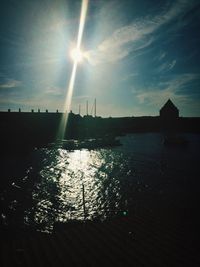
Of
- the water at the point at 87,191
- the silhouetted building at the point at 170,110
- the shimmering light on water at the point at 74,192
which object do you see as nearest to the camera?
the water at the point at 87,191

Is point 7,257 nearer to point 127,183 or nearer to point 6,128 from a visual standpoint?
point 127,183

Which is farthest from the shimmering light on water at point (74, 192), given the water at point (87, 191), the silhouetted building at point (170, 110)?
the silhouetted building at point (170, 110)

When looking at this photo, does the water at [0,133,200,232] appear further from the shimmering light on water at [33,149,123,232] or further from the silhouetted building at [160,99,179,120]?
the silhouetted building at [160,99,179,120]

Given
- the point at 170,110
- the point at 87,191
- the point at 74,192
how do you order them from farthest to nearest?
the point at 170,110
the point at 87,191
the point at 74,192

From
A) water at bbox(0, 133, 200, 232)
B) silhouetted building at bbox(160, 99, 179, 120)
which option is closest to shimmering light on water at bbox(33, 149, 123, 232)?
water at bbox(0, 133, 200, 232)

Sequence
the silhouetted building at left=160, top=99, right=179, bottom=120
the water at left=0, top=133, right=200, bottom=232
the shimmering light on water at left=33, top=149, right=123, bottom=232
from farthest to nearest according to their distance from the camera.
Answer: the silhouetted building at left=160, top=99, right=179, bottom=120 → the shimmering light on water at left=33, top=149, right=123, bottom=232 → the water at left=0, top=133, right=200, bottom=232

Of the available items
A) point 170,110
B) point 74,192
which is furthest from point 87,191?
point 170,110

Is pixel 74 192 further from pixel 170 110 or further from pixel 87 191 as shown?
pixel 170 110

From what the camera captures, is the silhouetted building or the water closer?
the water

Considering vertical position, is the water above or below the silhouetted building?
below

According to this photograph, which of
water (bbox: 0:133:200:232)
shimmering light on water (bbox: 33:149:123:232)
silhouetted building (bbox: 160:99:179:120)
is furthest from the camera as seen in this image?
silhouetted building (bbox: 160:99:179:120)

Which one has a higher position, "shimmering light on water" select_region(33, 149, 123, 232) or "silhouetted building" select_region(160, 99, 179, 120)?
"silhouetted building" select_region(160, 99, 179, 120)

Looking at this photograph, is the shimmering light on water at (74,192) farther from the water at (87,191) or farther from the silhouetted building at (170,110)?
the silhouetted building at (170,110)

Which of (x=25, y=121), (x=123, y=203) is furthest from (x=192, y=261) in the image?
(x=25, y=121)
